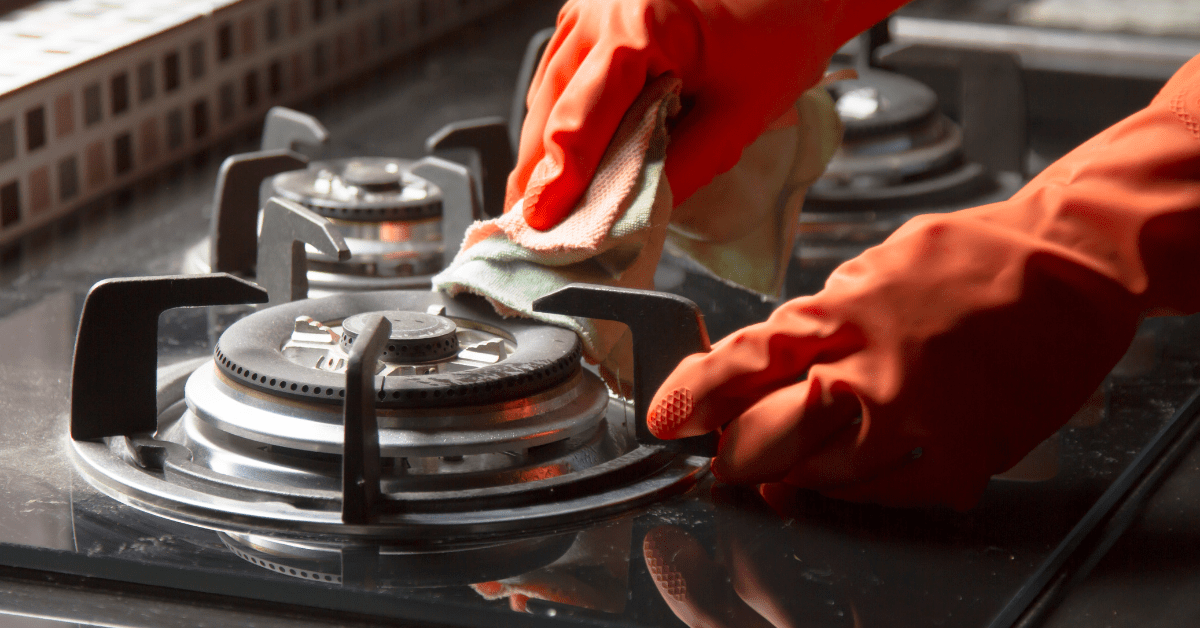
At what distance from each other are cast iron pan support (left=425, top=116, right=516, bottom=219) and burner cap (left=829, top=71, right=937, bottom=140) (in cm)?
39

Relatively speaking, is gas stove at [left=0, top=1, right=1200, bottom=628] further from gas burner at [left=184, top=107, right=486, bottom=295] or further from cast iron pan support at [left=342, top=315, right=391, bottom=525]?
gas burner at [left=184, top=107, right=486, bottom=295]

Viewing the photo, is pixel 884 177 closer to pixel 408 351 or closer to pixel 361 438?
pixel 408 351

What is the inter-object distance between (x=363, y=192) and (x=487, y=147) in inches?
6.5

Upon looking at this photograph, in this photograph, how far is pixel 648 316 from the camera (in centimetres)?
83

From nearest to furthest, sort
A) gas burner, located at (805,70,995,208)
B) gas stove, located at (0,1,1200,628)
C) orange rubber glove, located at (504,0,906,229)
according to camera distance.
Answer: gas stove, located at (0,1,1200,628) < orange rubber glove, located at (504,0,906,229) < gas burner, located at (805,70,995,208)

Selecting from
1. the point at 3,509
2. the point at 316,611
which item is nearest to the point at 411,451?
the point at 316,611

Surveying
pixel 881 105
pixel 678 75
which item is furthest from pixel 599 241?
pixel 881 105

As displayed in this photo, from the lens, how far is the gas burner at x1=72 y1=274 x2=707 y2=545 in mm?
760

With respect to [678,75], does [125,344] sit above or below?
below

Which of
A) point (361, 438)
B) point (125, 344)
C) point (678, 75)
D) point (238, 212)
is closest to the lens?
point (361, 438)

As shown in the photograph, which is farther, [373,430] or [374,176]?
[374,176]

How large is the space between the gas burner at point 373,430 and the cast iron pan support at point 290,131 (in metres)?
0.50

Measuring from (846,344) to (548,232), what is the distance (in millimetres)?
237

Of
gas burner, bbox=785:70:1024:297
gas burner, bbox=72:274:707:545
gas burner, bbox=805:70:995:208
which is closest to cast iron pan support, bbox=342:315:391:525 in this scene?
gas burner, bbox=72:274:707:545
